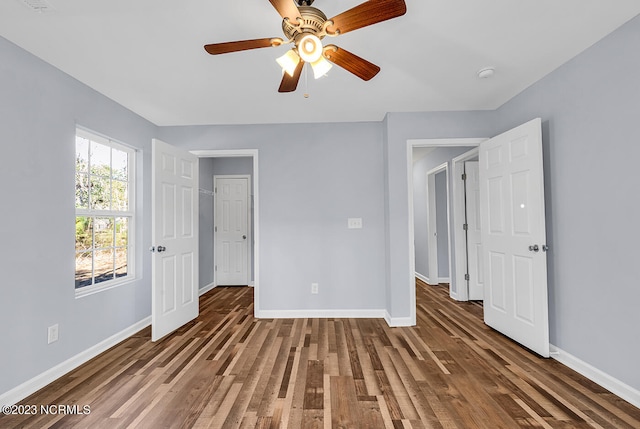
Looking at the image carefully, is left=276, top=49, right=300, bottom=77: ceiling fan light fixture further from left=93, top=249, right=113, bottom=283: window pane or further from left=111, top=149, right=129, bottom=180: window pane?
left=93, top=249, right=113, bottom=283: window pane

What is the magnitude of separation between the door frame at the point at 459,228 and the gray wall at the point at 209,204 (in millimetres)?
3417

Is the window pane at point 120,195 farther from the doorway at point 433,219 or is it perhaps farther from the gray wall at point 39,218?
the doorway at point 433,219

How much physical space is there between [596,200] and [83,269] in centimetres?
Answer: 424

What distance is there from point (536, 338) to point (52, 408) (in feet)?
12.0

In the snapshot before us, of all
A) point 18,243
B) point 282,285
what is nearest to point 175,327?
point 282,285

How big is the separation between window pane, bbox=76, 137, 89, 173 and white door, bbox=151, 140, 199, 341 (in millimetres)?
541

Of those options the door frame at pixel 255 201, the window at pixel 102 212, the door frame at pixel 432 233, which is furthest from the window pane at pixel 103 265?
the door frame at pixel 432 233

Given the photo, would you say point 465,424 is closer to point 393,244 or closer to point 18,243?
point 393,244

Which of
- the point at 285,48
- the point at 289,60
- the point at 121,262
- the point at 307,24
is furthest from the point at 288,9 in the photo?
the point at 121,262

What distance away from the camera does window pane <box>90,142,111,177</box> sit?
286 cm

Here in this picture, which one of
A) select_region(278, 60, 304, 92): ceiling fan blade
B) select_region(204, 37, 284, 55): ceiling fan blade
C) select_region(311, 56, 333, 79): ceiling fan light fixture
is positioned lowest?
select_region(311, 56, 333, 79): ceiling fan light fixture

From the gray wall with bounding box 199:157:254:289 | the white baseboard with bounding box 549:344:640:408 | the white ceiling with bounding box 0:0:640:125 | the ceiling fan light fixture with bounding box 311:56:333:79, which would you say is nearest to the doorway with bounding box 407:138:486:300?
the white ceiling with bounding box 0:0:640:125

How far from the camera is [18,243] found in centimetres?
206

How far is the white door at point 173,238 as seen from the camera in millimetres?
3041
